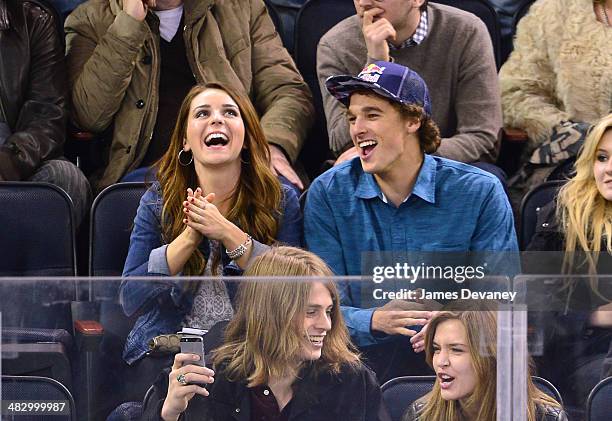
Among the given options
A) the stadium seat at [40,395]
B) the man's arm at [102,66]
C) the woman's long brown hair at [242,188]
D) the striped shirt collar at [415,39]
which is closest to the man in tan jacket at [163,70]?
the man's arm at [102,66]

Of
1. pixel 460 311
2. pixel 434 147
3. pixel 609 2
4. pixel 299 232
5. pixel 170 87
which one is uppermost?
pixel 609 2

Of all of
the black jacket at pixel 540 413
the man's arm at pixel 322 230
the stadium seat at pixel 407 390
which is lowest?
the black jacket at pixel 540 413

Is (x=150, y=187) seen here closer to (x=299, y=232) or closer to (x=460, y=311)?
(x=299, y=232)

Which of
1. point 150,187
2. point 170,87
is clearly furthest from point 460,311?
point 170,87

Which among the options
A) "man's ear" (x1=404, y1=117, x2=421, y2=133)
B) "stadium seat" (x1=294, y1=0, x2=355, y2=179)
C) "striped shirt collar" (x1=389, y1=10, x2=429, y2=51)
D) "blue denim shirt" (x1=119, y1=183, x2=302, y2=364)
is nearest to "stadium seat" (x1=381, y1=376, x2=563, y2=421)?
"blue denim shirt" (x1=119, y1=183, x2=302, y2=364)

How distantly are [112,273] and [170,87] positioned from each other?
3.14 feet

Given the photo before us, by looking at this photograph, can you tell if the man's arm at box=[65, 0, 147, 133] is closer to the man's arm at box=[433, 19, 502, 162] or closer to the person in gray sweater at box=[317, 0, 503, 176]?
the person in gray sweater at box=[317, 0, 503, 176]

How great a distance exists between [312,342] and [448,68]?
1.88 meters

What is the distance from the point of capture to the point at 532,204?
4.79 metres

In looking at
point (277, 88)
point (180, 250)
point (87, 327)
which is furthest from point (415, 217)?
point (87, 327)

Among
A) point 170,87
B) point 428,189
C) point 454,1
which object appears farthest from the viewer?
point 454,1

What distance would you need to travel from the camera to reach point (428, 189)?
14.6 ft

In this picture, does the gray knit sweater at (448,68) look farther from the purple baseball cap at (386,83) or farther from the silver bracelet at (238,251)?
the silver bracelet at (238,251)

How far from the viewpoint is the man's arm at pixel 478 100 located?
5117mm
